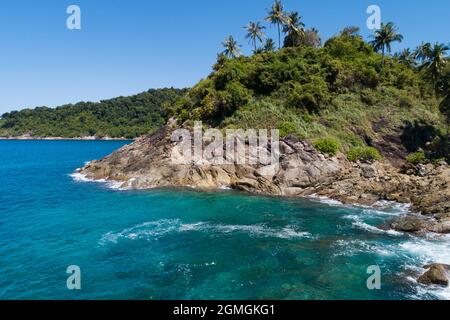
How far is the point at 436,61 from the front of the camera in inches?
2131

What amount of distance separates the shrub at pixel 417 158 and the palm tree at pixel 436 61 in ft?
43.1

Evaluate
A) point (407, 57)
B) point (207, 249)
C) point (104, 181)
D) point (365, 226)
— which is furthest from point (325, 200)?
point (407, 57)

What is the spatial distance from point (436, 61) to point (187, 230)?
47103 mm

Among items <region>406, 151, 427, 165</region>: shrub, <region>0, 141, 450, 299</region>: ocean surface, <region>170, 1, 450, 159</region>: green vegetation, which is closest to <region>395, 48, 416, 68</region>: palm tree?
<region>170, 1, 450, 159</region>: green vegetation

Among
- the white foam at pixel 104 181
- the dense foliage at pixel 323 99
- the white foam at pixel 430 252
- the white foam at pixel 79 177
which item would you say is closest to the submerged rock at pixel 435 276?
the white foam at pixel 430 252

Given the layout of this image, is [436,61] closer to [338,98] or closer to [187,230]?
[338,98]

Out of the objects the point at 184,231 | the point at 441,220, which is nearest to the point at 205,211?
the point at 184,231

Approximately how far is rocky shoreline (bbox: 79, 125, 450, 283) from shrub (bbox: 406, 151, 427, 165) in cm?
174

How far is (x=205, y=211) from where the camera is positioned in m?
36.1

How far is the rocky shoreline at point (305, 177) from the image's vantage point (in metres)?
39.5

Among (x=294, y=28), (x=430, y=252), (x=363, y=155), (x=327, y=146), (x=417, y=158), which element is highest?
(x=294, y=28)

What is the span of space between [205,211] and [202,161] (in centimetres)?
1469

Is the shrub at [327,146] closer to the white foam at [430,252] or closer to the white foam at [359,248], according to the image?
the white foam at [430,252]
